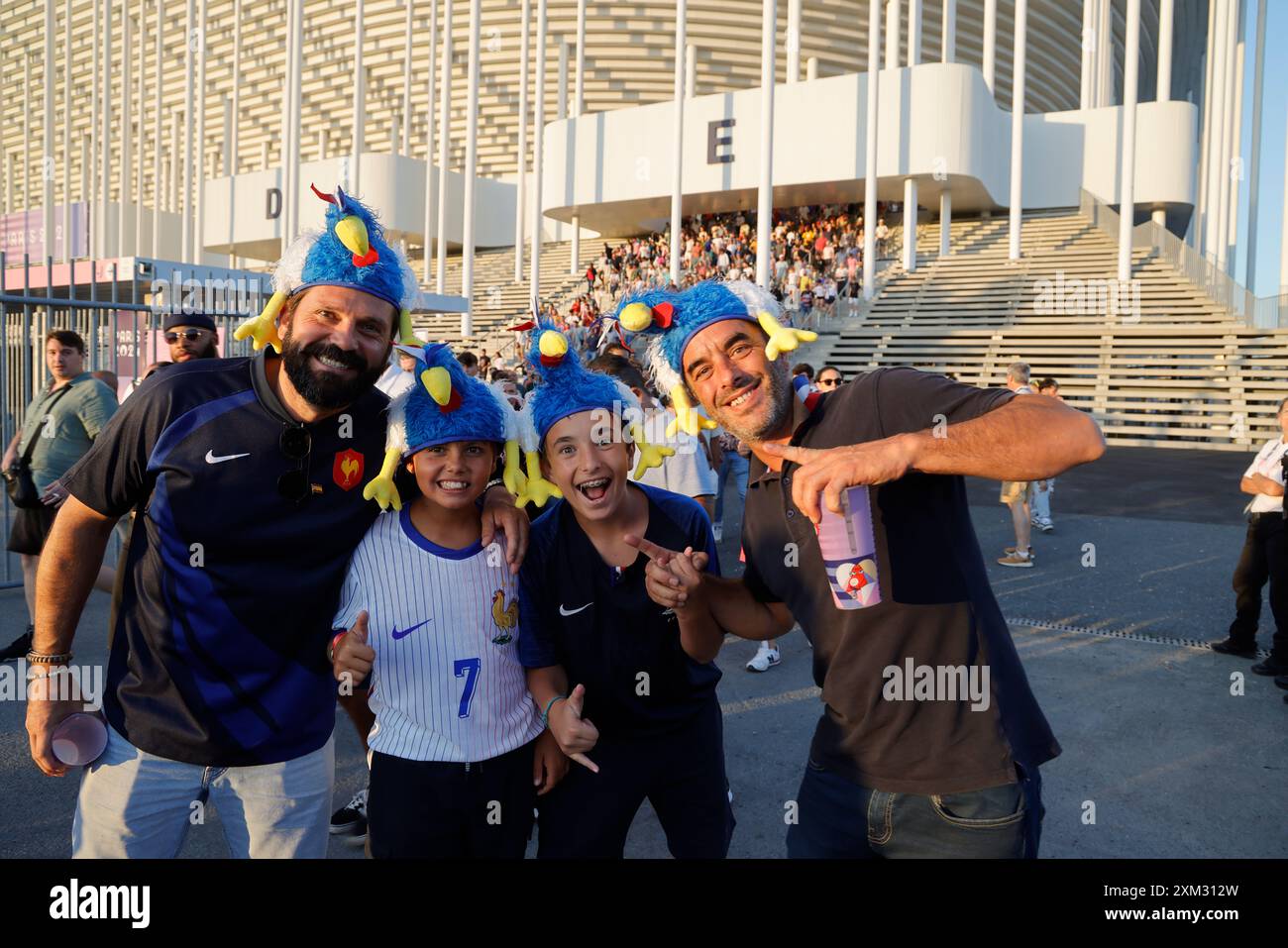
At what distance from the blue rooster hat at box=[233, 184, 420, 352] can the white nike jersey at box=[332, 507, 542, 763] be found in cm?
63

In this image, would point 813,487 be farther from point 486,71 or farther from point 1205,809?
point 486,71

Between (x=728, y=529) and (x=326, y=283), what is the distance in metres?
8.29

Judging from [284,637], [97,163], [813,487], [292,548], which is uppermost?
[97,163]

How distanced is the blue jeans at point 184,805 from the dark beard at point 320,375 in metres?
1.00

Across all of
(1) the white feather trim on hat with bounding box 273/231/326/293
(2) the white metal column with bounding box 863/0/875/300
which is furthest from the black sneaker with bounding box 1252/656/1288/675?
(2) the white metal column with bounding box 863/0/875/300

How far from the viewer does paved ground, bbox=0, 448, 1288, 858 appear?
136 inches

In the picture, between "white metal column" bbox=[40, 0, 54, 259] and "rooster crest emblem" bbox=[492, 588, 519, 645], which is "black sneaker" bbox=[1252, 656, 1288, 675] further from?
"white metal column" bbox=[40, 0, 54, 259]

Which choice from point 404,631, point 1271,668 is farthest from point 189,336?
point 1271,668

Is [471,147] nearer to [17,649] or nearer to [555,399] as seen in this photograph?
[17,649]

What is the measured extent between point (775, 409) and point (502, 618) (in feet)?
3.32

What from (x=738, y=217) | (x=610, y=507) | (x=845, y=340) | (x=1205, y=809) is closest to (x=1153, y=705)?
(x=1205, y=809)

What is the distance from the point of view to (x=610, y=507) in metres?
2.45

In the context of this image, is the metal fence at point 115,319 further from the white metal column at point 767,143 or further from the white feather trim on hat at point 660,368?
the white metal column at point 767,143
